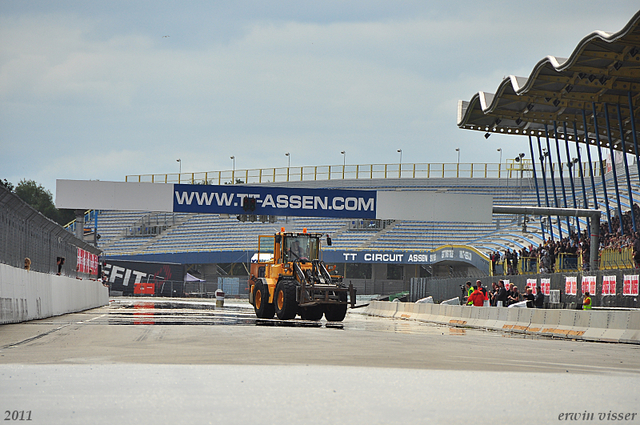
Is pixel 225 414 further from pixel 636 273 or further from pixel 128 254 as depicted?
pixel 128 254

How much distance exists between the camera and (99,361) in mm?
8469

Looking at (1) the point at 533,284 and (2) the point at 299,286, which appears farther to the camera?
(1) the point at 533,284

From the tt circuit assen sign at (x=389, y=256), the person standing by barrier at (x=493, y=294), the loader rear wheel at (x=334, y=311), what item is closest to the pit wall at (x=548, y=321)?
the person standing by barrier at (x=493, y=294)

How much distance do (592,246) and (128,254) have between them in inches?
2012

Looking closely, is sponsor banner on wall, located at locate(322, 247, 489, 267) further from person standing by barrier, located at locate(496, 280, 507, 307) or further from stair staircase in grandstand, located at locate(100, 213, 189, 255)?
person standing by barrier, located at locate(496, 280, 507, 307)

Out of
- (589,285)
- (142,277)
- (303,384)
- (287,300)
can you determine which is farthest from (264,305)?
(142,277)

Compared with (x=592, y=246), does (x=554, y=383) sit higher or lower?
lower

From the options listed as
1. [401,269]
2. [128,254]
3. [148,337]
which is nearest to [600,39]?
[148,337]

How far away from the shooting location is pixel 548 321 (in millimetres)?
20234

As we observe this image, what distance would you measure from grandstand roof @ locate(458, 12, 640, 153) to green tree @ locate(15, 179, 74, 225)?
72.1m

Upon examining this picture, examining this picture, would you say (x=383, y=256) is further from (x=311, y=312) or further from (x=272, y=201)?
(x=311, y=312)

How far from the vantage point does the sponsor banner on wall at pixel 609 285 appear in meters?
21.1

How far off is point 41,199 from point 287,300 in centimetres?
8901

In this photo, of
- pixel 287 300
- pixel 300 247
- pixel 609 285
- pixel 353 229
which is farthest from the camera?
pixel 353 229
